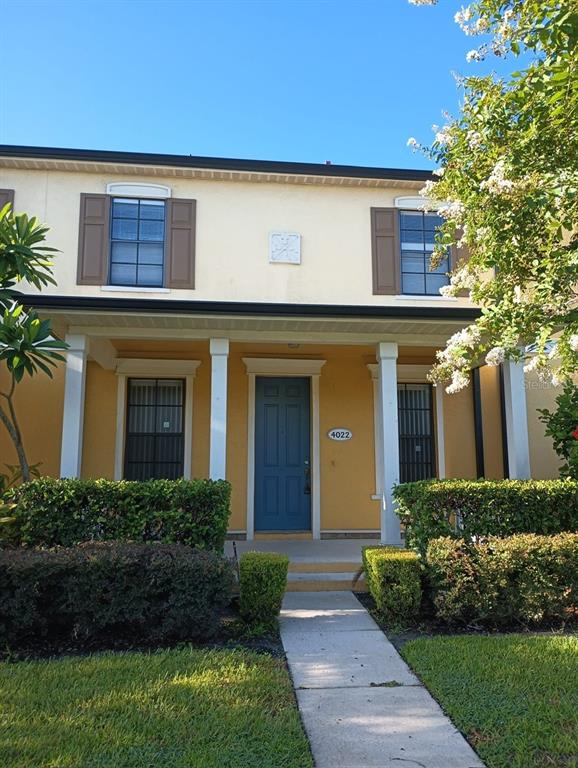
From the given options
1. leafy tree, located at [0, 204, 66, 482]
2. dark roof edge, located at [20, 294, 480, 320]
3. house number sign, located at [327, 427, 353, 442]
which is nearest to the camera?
leafy tree, located at [0, 204, 66, 482]

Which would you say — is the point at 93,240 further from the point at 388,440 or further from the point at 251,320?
the point at 388,440

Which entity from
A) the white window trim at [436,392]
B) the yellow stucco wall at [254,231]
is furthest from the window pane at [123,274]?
the white window trim at [436,392]

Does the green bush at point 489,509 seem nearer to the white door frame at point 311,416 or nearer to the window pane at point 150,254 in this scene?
the white door frame at point 311,416

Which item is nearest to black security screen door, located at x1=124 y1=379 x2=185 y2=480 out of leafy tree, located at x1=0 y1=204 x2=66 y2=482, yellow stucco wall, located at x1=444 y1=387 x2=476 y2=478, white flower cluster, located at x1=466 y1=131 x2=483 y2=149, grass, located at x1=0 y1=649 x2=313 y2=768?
leafy tree, located at x1=0 y1=204 x2=66 y2=482

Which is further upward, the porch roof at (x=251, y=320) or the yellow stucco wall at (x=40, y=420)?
the porch roof at (x=251, y=320)

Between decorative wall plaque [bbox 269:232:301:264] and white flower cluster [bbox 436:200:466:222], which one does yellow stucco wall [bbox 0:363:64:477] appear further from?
white flower cluster [bbox 436:200:466:222]

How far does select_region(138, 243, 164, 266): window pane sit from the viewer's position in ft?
26.5

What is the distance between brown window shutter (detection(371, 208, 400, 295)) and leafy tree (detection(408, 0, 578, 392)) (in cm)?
286

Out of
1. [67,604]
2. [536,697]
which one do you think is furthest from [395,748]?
[67,604]

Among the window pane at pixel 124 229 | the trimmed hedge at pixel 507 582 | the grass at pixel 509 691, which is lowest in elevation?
the grass at pixel 509 691

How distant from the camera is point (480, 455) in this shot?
31.1 feet

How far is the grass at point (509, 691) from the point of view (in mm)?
2990

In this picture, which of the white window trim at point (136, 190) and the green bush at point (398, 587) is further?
the white window trim at point (136, 190)

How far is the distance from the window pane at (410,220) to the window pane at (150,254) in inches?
141
